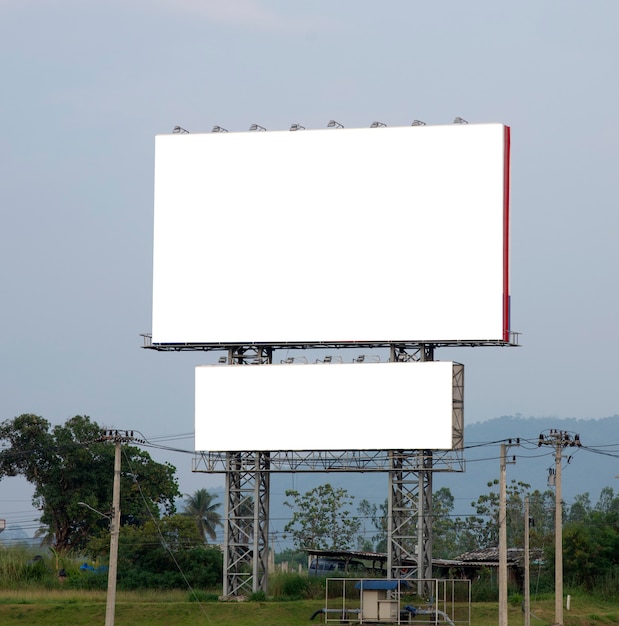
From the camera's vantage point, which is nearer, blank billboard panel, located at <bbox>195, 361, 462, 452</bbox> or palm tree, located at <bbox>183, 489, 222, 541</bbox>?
blank billboard panel, located at <bbox>195, 361, 462, 452</bbox>

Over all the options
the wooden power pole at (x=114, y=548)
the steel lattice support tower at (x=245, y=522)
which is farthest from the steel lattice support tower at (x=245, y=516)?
the wooden power pole at (x=114, y=548)

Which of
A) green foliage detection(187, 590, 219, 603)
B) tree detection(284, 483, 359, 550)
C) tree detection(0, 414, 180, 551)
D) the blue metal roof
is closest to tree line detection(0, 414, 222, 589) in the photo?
tree detection(0, 414, 180, 551)

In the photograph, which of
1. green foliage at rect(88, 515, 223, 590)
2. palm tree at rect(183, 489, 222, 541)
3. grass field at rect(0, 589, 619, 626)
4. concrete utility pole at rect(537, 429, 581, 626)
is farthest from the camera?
palm tree at rect(183, 489, 222, 541)

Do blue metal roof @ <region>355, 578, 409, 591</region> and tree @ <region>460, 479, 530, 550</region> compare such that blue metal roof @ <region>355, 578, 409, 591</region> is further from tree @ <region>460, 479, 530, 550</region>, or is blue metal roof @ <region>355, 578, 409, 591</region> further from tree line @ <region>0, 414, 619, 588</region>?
tree @ <region>460, 479, 530, 550</region>

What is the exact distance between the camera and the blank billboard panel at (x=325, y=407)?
5162cm

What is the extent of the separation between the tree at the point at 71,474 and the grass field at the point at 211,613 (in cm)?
2775

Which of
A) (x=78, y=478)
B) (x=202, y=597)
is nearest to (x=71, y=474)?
(x=78, y=478)

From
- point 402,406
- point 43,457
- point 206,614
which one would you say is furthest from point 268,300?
point 43,457

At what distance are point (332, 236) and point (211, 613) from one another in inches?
648

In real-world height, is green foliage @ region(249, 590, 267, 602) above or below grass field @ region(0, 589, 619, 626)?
above

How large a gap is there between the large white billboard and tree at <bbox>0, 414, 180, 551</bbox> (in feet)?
98.5

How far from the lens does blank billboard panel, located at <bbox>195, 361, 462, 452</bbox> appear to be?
5162 centimetres

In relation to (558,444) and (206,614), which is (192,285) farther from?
(558,444)

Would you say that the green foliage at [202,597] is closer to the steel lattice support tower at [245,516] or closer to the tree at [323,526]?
the steel lattice support tower at [245,516]
